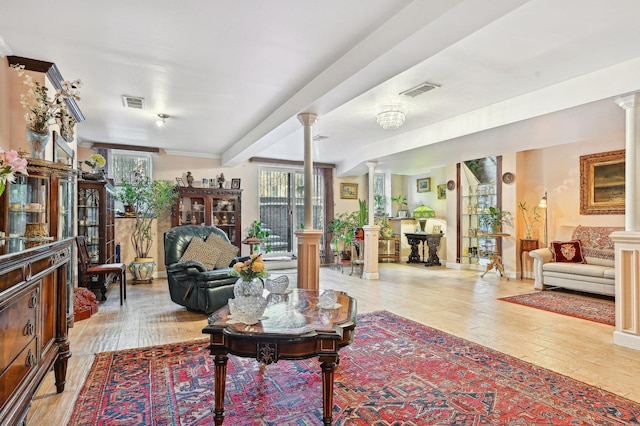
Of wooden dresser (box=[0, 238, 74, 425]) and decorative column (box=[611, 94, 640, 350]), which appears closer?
wooden dresser (box=[0, 238, 74, 425])

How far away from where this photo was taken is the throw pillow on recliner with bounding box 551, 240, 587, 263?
5.65 metres

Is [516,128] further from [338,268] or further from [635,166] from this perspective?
[338,268]

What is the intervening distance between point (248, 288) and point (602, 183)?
6.28 metres

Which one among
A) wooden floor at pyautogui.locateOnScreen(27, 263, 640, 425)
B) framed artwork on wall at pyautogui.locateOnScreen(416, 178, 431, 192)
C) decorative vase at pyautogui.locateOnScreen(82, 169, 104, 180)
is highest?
framed artwork on wall at pyautogui.locateOnScreen(416, 178, 431, 192)

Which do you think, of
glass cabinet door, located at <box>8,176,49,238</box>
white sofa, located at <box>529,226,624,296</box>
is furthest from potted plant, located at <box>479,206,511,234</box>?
glass cabinet door, located at <box>8,176,49,238</box>

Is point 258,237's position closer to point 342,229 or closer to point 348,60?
point 342,229

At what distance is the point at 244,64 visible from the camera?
129 inches

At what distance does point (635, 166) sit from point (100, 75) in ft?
16.6

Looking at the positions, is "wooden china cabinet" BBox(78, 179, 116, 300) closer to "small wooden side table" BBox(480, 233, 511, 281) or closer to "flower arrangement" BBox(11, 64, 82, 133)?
"flower arrangement" BBox(11, 64, 82, 133)

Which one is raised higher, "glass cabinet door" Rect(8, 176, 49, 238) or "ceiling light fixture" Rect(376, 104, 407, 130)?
"ceiling light fixture" Rect(376, 104, 407, 130)

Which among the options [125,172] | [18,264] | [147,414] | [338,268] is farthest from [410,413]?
[125,172]

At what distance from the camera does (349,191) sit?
9133 mm

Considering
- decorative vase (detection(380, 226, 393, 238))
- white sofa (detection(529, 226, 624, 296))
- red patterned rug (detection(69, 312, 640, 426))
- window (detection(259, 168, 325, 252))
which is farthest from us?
decorative vase (detection(380, 226, 393, 238))

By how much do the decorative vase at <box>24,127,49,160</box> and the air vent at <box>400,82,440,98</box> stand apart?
3.44 meters
